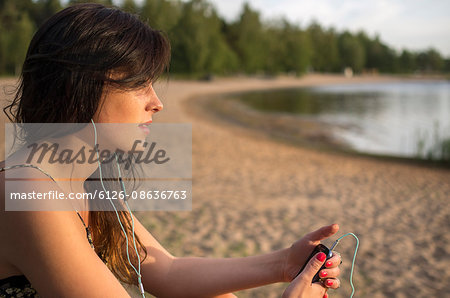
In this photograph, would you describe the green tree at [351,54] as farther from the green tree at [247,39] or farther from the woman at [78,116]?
the woman at [78,116]

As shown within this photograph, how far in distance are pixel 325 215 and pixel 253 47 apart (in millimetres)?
61278

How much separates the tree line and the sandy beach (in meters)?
3.78

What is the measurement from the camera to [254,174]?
7949 mm

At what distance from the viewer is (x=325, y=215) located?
5738mm

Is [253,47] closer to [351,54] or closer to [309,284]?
[351,54]

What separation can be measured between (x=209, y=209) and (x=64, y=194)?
4.54 meters

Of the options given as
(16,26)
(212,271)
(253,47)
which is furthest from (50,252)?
(253,47)

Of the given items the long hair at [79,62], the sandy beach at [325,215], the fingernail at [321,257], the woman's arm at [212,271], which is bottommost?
the sandy beach at [325,215]

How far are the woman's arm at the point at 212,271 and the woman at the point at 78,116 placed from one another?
0.16 ft

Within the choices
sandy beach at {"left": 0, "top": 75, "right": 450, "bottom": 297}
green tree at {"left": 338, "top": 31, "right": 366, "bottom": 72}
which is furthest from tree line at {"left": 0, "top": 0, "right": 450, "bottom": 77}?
sandy beach at {"left": 0, "top": 75, "right": 450, "bottom": 297}

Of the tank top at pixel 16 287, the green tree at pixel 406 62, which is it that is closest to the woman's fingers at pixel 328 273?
the tank top at pixel 16 287

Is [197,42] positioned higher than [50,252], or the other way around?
[197,42]

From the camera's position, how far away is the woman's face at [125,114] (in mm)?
1219

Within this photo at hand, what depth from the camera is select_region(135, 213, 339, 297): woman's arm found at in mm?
1485
